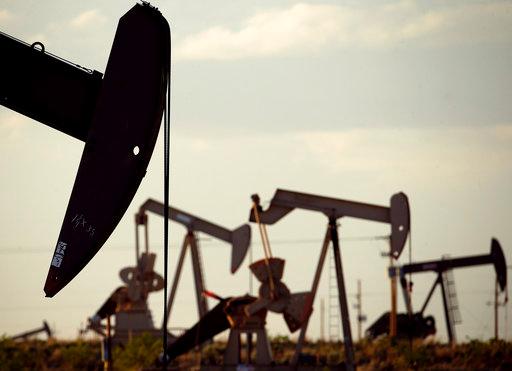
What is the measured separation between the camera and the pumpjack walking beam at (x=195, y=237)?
103 feet

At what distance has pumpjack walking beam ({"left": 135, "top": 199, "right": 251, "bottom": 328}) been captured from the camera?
31531 millimetres

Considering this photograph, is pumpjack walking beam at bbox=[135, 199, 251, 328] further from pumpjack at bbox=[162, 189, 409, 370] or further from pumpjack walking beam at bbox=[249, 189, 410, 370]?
pumpjack walking beam at bbox=[249, 189, 410, 370]

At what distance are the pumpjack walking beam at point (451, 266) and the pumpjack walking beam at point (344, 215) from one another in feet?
36.1

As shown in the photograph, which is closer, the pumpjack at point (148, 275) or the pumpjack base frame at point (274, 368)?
the pumpjack base frame at point (274, 368)

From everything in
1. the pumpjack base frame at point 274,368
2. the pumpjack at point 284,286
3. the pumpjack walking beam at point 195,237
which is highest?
the pumpjack walking beam at point 195,237

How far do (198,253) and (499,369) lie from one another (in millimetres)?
8485

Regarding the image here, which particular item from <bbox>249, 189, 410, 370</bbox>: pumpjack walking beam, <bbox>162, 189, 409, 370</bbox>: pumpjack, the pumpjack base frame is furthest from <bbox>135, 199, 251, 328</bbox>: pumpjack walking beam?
<bbox>249, 189, 410, 370</bbox>: pumpjack walking beam

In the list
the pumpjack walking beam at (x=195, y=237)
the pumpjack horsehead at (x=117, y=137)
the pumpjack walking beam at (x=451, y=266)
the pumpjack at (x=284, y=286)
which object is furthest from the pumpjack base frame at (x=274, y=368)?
the pumpjack horsehead at (x=117, y=137)

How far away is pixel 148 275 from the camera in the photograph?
36.8m

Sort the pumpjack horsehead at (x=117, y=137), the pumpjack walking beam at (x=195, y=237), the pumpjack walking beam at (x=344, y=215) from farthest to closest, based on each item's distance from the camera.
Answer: the pumpjack walking beam at (x=195, y=237) → the pumpjack walking beam at (x=344, y=215) → the pumpjack horsehead at (x=117, y=137)

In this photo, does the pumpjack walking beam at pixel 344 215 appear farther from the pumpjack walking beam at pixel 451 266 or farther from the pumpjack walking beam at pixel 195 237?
the pumpjack walking beam at pixel 451 266

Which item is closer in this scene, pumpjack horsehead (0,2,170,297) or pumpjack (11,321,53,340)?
pumpjack horsehead (0,2,170,297)

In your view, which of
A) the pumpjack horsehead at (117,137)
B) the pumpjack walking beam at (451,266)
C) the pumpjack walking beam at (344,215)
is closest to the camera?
the pumpjack horsehead at (117,137)

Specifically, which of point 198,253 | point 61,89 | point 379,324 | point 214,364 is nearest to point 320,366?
point 214,364
